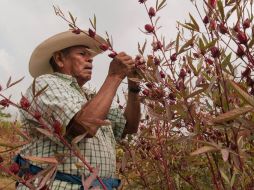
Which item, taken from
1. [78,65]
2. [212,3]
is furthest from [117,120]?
[212,3]

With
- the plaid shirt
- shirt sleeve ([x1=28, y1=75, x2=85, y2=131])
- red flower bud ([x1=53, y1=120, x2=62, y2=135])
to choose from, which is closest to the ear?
the plaid shirt

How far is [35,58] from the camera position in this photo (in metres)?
2.50

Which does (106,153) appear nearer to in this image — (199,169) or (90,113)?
(90,113)

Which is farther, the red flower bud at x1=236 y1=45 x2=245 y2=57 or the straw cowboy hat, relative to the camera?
the straw cowboy hat

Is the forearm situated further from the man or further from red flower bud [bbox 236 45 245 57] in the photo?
red flower bud [bbox 236 45 245 57]

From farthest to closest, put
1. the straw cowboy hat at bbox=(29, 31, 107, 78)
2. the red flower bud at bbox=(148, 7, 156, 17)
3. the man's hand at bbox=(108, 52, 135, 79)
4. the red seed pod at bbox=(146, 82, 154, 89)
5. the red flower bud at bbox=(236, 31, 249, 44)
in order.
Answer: the straw cowboy hat at bbox=(29, 31, 107, 78) < the man's hand at bbox=(108, 52, 135, 79) < the red flower bud at bbox=(148, 7, 156, 17) < the red seed pod at bbox=(146, 82, 154, 89) < the red flower bud at bbox=(236, 31, 249, 44)

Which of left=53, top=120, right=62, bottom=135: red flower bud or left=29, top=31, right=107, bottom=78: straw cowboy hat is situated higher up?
left=29, top=31, right=107, bottom=78: straw cowboy hat

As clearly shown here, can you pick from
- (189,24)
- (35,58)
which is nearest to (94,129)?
(189,24)

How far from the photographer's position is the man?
177cm

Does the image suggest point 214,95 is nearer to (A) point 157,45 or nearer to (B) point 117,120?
(A) point 157,45

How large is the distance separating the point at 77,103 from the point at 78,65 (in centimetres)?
40

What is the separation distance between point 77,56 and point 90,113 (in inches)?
24.6

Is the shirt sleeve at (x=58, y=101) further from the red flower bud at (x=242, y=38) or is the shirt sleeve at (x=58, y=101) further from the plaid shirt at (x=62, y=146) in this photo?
the red flower bud at (x=242, y=38)

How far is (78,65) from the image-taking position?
2254 mm
